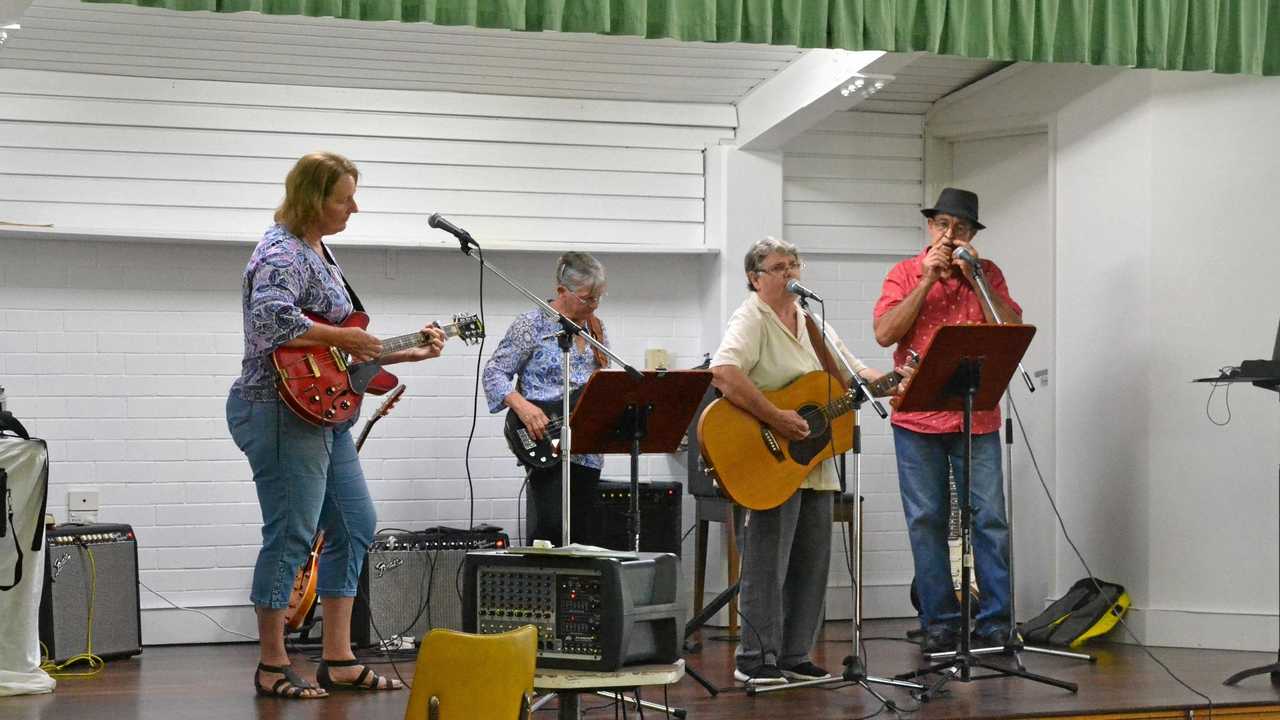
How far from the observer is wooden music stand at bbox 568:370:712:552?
15.7 ft

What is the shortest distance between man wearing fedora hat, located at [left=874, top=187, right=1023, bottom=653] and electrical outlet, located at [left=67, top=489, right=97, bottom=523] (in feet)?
12.1

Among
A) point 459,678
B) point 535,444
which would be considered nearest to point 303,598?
point 535,444

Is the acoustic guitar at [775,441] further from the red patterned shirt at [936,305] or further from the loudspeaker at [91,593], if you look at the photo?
the loudspeaker at [91,593]

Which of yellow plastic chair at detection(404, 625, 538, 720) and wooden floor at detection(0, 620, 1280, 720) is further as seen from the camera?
wooden floor at detection(0, 620, 1280, 720)

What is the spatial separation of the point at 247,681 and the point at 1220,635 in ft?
13.4

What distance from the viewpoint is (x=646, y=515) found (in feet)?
Result: 22.1

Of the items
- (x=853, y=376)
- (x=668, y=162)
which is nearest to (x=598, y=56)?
(x=668, y=162)

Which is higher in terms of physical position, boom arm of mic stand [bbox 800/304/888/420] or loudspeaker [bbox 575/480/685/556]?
boom arm of mic stand [bbox 800/304/888/420]

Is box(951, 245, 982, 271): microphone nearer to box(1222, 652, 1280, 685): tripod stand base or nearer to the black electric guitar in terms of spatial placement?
the black electric guitar

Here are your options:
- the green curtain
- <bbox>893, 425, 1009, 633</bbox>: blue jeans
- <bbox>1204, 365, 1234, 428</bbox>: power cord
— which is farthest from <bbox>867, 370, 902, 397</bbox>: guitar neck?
<bbox>1204, 365, 1234, 428</bbox>: power cord

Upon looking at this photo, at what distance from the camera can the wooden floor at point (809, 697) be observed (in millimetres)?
4582

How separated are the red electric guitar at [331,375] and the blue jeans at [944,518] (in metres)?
2.04

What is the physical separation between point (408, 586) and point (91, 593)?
134 centimetres

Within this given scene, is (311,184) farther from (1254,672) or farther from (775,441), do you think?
(1254,672)
